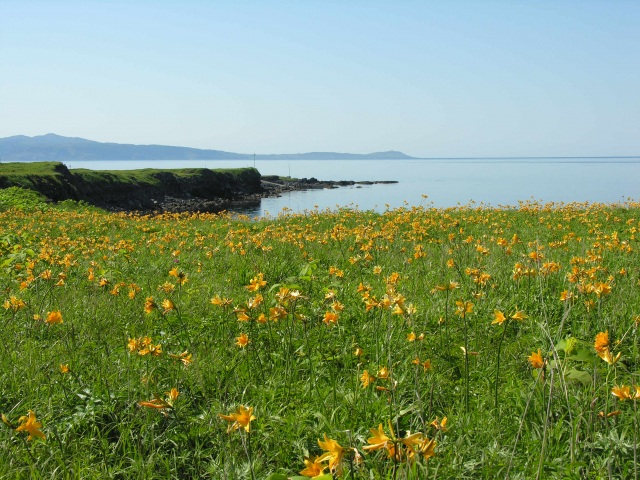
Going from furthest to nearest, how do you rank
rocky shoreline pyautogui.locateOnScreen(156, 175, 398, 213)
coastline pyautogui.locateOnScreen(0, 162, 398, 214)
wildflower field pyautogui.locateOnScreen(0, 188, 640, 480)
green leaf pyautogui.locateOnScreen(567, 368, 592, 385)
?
rocky shoreline pyautogui.locateOnScreen(156, 175, 398, 213), coastline pyautogui.locateOnScreen(0, 162, 398, 214), green leaf pyautogui.locateOnScreen(567, 368, 592, 385), wildflower field pyautogui.locateOnScreen(0, 188, 640, 480)

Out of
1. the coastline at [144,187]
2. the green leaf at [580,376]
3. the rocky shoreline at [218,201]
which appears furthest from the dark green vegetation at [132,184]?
the green leaf at [580,376]

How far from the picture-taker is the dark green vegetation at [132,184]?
104 ft

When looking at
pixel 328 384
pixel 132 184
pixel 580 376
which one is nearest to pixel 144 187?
pixel 132 184

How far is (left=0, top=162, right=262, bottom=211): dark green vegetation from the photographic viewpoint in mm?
31688

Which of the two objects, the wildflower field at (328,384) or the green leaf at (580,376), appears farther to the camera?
the green leaf at (580,376)

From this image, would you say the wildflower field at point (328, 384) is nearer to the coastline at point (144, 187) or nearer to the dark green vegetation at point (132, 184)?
the coastline at point (144, 187)

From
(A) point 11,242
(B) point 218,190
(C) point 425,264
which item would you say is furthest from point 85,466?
(B) point 218,190

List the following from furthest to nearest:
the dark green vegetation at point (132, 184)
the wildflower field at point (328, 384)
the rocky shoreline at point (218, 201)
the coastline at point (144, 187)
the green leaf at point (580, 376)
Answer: the rocky shoreline at point (218, 201)
the coastline at point (144, 187)
the dark green vegetation at point (132, 184)
the green leaf at point (580, 376)
the wildflower field at point (328, 384)

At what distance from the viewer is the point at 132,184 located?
1807 inches

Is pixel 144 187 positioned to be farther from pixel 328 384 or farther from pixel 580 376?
pixel 580 376

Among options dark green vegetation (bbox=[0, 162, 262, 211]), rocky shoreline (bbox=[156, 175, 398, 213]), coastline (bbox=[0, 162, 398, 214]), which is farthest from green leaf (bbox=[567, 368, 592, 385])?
rocky shoreline (bbox=[156, 175, 398, 213])

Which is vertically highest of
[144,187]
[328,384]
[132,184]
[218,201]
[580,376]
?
[132,184]

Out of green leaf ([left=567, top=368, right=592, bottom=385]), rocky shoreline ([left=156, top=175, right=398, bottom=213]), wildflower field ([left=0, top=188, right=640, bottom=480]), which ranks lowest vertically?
rocky shoreline ([left=156, top=175, right=398, bottom=213])

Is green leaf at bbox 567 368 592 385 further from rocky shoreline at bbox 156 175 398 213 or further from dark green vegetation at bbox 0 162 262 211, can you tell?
rocky shoreline at bbox 156 175 398 213
